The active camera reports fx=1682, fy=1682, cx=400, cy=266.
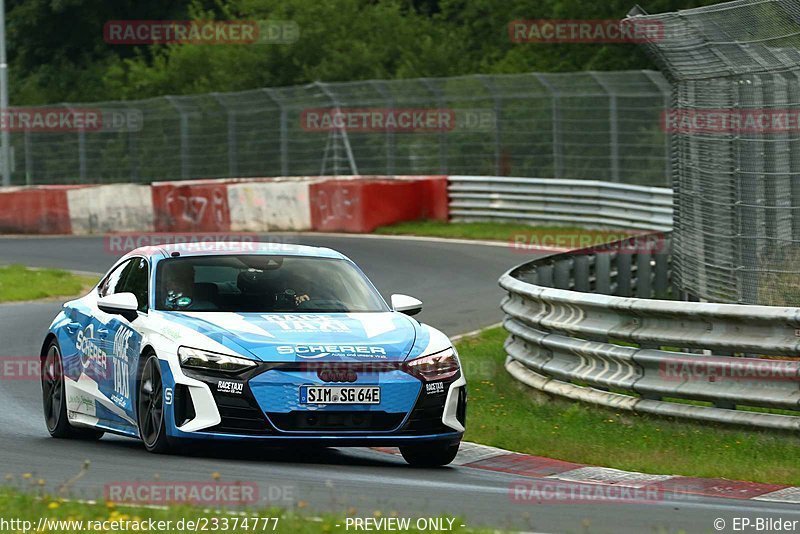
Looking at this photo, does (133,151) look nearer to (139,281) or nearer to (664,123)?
(664,123)

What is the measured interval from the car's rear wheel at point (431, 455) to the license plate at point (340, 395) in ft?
1.88

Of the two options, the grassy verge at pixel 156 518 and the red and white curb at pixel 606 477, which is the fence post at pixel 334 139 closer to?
the red and white curb at pixel 606 477

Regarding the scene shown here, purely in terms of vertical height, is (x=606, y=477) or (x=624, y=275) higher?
(x=606, y=477)

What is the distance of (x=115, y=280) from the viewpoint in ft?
36.4

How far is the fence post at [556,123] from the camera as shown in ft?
93.0

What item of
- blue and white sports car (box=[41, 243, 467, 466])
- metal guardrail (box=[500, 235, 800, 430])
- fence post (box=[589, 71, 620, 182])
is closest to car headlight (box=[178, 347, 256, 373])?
blue and white sports car (box=[41, 243, 467, 466])

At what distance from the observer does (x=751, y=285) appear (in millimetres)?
13078

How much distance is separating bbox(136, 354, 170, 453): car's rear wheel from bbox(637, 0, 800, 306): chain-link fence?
496cm

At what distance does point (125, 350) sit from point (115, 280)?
1.14 metres

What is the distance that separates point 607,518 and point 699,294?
745 cm

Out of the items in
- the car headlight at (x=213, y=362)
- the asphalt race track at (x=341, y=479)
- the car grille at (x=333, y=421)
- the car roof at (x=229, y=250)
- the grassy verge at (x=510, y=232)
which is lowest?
the grassy verge at (x=510, y=232)

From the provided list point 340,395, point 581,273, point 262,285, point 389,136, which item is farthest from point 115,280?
point 389,136

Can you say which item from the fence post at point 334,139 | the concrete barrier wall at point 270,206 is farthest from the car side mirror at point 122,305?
the fence post at point 334,139

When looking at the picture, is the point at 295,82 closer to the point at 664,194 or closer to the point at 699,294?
the point at 664,194
